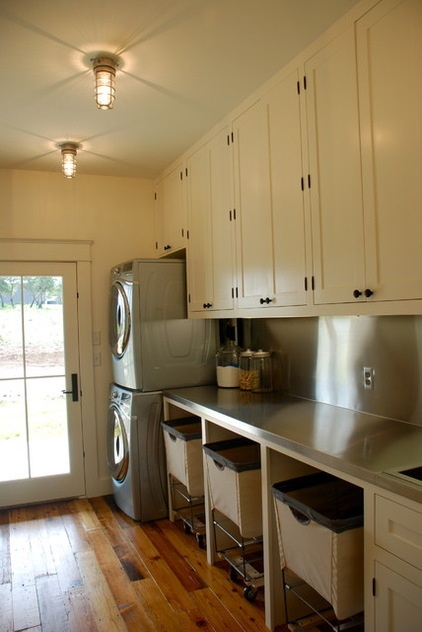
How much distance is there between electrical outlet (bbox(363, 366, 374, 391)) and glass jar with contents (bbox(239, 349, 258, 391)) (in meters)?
0.95

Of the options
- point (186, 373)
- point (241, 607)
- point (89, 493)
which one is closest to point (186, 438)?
point (186, 373)

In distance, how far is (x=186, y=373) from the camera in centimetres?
354

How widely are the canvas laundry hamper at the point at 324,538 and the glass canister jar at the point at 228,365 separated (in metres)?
1.28

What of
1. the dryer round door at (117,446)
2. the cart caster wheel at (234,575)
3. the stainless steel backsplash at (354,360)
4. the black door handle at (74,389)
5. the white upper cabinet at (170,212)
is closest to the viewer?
the stainless steel backsplash at (354,360)

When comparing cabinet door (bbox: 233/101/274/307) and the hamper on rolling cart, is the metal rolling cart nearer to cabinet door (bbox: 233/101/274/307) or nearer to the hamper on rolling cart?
the hamper on rolling cart

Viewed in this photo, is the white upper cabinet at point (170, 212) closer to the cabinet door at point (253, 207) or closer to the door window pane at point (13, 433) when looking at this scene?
the cabinet door at point (253, 207)

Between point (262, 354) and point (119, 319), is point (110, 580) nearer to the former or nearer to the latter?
point (262, 354)

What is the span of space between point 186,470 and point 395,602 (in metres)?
1.61

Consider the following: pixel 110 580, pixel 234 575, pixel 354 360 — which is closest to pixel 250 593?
pixel 234 575

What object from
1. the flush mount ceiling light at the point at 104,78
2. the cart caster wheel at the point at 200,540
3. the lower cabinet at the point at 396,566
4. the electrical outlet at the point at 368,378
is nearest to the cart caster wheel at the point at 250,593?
the cart caster wheel at the point at 200,540

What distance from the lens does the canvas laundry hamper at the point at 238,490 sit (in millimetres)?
2326

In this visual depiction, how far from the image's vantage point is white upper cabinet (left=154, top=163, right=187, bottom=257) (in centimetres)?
362

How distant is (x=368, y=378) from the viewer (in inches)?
93.9

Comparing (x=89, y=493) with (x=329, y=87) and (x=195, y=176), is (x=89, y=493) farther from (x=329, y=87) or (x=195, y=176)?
(x=329, y=87)
